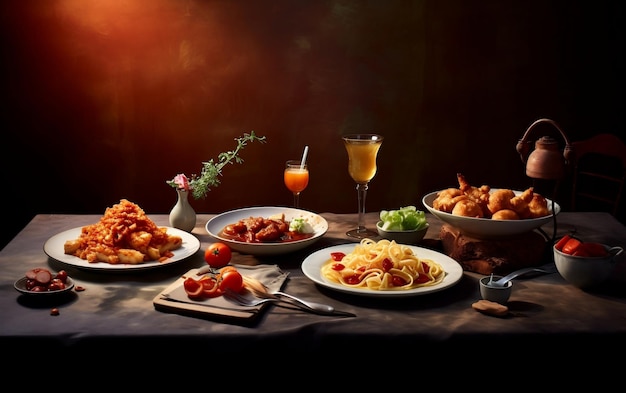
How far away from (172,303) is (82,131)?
109 inches

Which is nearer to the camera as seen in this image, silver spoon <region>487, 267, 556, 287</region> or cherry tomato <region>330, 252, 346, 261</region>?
silver spoon <region>487, 267, 556, 287</region>

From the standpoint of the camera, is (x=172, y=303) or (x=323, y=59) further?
(x=323, y=59)

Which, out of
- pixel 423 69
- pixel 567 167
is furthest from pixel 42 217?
pixel 423 69

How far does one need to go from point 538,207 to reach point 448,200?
299 millimetres

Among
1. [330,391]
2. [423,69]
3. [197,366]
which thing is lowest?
[330,391]

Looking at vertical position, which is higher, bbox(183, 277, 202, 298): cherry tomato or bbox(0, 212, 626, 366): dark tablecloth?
bbox(183, 277, 202, 298): cherry tomato

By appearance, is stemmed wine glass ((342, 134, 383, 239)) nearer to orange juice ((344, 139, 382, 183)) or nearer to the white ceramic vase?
orange juice ((344, 139, 382, 183))

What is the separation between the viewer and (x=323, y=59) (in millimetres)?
4305

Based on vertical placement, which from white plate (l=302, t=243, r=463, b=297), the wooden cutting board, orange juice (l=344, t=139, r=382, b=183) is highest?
orange juice (l=344, t=139, r=382, b=183)

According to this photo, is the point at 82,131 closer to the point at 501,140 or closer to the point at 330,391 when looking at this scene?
the point at 501,140

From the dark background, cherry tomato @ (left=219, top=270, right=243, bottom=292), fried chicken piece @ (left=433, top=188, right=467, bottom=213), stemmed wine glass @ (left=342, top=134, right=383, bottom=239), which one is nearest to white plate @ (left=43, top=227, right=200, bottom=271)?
cherry tomato @ (left=219, top=270, right=243, bottom=292)

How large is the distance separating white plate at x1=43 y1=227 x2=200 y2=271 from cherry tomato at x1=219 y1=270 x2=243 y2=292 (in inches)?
11.6

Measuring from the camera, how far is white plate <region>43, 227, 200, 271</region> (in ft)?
6.91

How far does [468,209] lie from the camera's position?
2.26 meters
